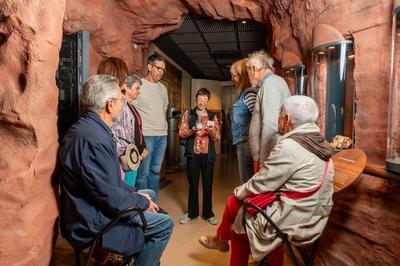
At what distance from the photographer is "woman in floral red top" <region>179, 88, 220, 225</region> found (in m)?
3.20

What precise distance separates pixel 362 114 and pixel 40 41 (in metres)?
1.99

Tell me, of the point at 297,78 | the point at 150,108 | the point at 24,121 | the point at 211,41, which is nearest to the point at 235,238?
the point at 24,121

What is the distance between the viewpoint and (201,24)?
180 inches

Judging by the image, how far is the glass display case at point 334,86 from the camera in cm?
216

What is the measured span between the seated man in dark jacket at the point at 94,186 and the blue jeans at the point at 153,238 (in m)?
0.08

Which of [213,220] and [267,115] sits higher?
[267,115]

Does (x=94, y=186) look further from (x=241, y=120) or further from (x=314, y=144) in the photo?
(x=241, y=120)

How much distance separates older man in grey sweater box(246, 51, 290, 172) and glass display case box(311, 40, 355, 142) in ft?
1.05

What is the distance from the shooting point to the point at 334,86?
7.52ft

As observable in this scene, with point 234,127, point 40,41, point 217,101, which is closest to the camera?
point 40,41

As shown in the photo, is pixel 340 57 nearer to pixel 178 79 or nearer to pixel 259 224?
pixel 259 224

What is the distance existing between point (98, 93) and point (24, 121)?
0.41m

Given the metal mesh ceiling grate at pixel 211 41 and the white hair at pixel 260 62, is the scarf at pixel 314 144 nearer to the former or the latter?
the white hair at pixel 260 62

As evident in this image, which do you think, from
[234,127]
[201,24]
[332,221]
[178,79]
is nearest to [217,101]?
[178,79]
